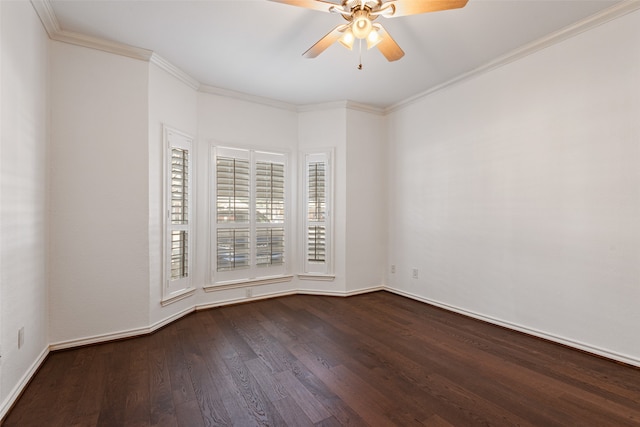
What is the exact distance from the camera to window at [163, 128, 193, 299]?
312 centimetres

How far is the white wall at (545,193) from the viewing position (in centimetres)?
231

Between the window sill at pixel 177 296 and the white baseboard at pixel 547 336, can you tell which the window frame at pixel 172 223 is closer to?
the window sill at pixel 177 296

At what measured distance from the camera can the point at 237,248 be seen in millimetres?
3861

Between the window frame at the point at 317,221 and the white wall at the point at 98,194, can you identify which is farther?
the window frame at the point at 317,221

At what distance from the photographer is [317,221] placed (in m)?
4.27

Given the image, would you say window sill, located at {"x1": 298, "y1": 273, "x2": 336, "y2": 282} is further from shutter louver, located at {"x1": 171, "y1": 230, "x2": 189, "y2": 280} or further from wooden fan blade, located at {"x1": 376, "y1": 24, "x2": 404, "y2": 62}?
wooden fan blade, located at {"x1": 376, "y1": 24, "x2": 404, "y2": 62}

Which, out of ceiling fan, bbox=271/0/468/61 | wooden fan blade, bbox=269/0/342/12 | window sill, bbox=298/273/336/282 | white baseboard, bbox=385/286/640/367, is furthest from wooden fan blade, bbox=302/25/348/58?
white baseboard, bbox=385/286/640/367

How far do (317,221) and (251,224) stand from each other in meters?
0.94

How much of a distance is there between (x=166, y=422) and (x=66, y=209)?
199 cm

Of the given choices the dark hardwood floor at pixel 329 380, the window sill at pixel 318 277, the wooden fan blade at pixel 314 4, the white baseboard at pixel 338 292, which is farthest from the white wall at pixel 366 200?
the wooden fan blade at pixel 314 4

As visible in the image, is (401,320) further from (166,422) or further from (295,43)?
(295,43)

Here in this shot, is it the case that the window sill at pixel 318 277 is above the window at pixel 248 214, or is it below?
below

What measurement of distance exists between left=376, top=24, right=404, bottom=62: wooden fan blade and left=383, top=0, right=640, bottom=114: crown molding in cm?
145

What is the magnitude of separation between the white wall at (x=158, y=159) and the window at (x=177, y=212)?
0.08 m
